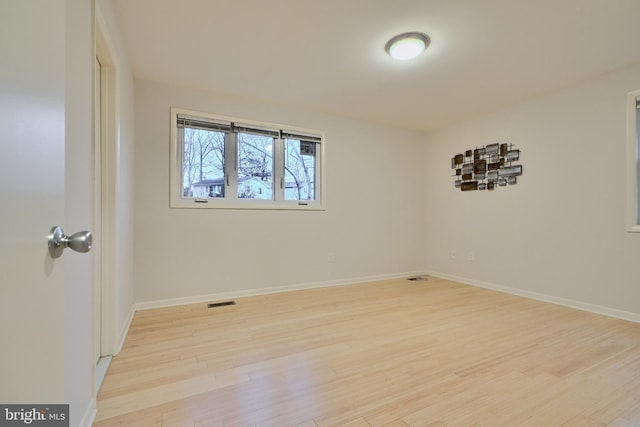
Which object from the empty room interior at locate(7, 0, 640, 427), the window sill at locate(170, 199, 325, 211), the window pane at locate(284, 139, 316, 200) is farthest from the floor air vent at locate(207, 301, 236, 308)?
the window pane at locate(284, 139, 316, 200)

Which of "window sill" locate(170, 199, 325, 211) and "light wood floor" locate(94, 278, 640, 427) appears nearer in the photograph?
"light wood floor" locate(94, 278, 640, 427)

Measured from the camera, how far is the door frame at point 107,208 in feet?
6.29

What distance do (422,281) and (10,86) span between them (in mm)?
4502

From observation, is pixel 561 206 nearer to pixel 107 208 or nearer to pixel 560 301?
pixel 560 301

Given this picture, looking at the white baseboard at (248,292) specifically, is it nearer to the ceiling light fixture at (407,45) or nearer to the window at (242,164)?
the window at (242,164)

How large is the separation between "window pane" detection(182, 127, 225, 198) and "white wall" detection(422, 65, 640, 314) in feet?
11.5

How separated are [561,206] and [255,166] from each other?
3.64 meters

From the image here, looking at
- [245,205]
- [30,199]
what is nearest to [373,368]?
[30,199]

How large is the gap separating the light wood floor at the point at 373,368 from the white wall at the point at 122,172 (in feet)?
1.06

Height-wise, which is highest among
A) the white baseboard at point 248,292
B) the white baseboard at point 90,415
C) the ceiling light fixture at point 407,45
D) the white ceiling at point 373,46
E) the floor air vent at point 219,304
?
the white ceiling at point 373,46

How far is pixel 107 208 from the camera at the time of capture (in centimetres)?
196

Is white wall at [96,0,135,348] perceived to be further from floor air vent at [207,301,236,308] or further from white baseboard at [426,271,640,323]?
white baseboard at [426,271,640,323]

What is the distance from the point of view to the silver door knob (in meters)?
0.66

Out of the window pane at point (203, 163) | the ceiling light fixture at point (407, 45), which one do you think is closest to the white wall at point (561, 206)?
the ceiling light fixture at point (407, 45)
